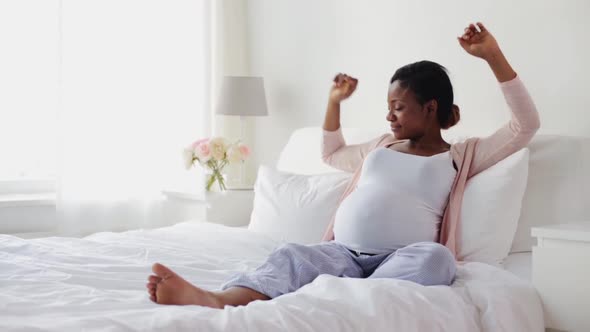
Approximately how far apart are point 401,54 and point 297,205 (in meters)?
0.92

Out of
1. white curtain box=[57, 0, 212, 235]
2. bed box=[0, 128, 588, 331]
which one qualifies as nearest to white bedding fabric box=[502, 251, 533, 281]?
bed box=[0, 128, 588, 331]

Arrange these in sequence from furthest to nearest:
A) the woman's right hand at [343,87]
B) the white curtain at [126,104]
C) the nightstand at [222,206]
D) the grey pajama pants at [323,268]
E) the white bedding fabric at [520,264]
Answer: the white curtain at [126,104] → the nightstand at [222,206] → the woman's right hand at [343,87] → the white bedding fabric at [520,264] → the grey pajama pants at [323,268]

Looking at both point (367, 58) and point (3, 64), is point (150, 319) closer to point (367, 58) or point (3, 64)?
point (367, 58)

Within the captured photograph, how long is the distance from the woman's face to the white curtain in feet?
6.00

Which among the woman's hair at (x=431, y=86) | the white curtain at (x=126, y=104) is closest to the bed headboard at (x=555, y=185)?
the woman's hair at (x=431, y=86)

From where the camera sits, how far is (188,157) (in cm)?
358

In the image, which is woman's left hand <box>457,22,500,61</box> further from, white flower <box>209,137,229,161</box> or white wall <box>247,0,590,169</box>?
white flower <box>209,137,229,161</box>

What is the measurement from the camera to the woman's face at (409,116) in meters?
2.36

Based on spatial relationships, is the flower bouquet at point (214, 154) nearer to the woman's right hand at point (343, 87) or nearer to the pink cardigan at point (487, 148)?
the woman's right hand at point (343, 87)

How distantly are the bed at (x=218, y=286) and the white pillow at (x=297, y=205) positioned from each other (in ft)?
0.44

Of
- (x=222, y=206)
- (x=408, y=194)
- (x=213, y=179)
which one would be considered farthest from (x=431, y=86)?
(x=213, y=179)

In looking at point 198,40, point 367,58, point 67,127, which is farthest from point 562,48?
point 67,127

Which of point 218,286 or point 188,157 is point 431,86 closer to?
point 218,286

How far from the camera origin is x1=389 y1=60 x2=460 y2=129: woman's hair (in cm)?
236
